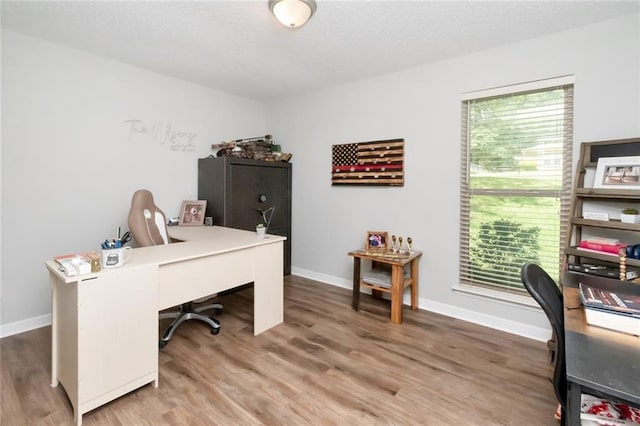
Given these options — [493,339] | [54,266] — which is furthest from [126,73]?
[493,339]

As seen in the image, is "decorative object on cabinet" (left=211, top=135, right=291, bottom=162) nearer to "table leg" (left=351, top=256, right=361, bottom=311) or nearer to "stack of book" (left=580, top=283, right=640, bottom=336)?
"table leg" (left=351, top=256, right=361, bottom=311)

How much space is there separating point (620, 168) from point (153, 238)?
3.36 m

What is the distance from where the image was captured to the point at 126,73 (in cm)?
297

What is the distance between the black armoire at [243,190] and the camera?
3.32 m

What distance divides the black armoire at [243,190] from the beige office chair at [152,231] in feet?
2.75

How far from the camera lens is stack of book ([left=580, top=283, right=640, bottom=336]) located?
1100mm

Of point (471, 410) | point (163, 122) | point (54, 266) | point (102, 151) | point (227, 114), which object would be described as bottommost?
point (471, 410)

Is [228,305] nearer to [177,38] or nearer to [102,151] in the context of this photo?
[102,151]

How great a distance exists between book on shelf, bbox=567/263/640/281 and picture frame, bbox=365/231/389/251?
148cm

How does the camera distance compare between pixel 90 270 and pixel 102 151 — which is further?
pixel 102 151

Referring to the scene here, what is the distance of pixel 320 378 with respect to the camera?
6.31 feet

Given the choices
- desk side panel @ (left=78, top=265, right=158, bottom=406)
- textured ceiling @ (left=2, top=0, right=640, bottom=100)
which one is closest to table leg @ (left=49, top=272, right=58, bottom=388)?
desk side panel @ (left=78, top=265, right=158, bottom=406)

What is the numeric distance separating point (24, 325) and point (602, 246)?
4.36 m

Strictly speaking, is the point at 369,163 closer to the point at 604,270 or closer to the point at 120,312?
the point at 604,270
